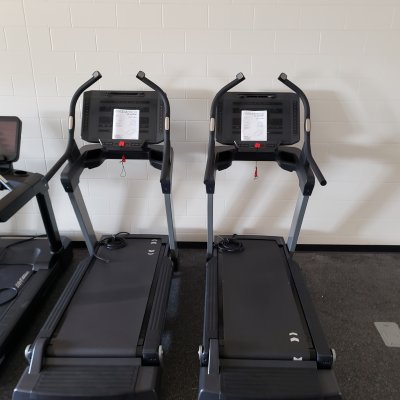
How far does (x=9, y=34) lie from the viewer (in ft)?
7.61

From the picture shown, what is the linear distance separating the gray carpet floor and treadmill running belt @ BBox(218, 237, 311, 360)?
331 mm

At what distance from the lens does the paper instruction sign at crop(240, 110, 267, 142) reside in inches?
87.0

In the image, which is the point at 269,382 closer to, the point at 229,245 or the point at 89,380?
the point at 89,380

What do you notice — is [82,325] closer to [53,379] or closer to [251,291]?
[53,379]

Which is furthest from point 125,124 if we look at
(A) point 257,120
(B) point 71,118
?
(A) point 257,120

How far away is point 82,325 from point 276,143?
155 cm

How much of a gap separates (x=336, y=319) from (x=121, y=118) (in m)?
1.93

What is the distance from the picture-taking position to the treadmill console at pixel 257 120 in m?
2.20

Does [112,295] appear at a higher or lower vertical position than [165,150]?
lower

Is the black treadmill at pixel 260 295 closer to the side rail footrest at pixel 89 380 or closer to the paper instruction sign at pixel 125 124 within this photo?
the side rail footrest at pixel 89 380

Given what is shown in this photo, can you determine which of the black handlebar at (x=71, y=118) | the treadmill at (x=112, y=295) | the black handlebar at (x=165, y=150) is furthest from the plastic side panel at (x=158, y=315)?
the black handlebar at (x=71, y=118)

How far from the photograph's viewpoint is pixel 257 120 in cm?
222

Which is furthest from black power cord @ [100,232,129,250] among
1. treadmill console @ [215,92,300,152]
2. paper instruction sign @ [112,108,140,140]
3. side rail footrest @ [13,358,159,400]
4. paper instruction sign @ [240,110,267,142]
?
paper instruction sign @ [240,110,267,142]

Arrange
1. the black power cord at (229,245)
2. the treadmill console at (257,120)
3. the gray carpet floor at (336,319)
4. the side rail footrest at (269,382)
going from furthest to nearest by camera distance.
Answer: the black power cord at (229,245), the treadmill console at (257,120), the gray carpet floor at (336,319), the side rail footrest at (269,382)
